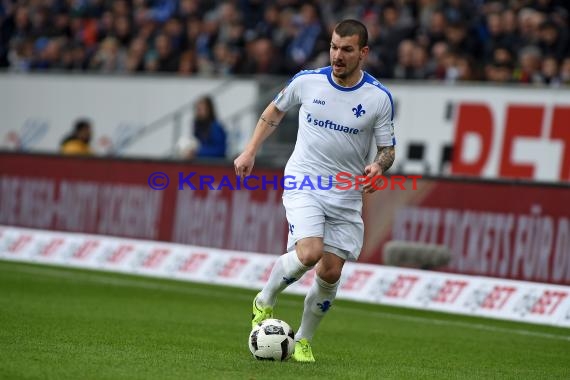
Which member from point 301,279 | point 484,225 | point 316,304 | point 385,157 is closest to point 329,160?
point 385,157

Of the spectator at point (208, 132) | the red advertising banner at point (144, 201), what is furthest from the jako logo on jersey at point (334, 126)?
the spectator at point (208, 132)

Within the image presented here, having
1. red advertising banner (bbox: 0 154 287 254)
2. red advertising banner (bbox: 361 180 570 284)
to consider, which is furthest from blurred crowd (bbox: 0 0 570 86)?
red advertising banner (bbox: 0 154 287 254)

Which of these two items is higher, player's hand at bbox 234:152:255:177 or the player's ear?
the player's ear

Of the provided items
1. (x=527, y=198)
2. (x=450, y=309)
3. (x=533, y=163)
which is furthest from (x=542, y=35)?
(x=450, y=309)

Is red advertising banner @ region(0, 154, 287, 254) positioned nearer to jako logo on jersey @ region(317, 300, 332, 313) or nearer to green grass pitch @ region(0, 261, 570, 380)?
green grass pitch @ region(0, 261, 570, 380)

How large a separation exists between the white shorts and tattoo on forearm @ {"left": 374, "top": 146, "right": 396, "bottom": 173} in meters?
0.35

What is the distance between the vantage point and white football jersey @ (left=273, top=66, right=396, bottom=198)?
30.6 feet

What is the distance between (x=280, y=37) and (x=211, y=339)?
13.7 meters

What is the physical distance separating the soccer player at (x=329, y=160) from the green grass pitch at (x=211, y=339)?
588 millimetres

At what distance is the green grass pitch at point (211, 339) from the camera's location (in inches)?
333

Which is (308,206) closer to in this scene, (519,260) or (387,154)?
(387,154)

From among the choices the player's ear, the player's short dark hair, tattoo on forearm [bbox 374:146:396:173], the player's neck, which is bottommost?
tattoo on forearm [bbox 374:146:396:173]

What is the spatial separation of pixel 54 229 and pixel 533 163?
25.3ft

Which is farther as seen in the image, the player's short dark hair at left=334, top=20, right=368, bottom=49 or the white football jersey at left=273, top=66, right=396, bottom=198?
the white football jersey at left=273, top=66, right=396, bottom=198
